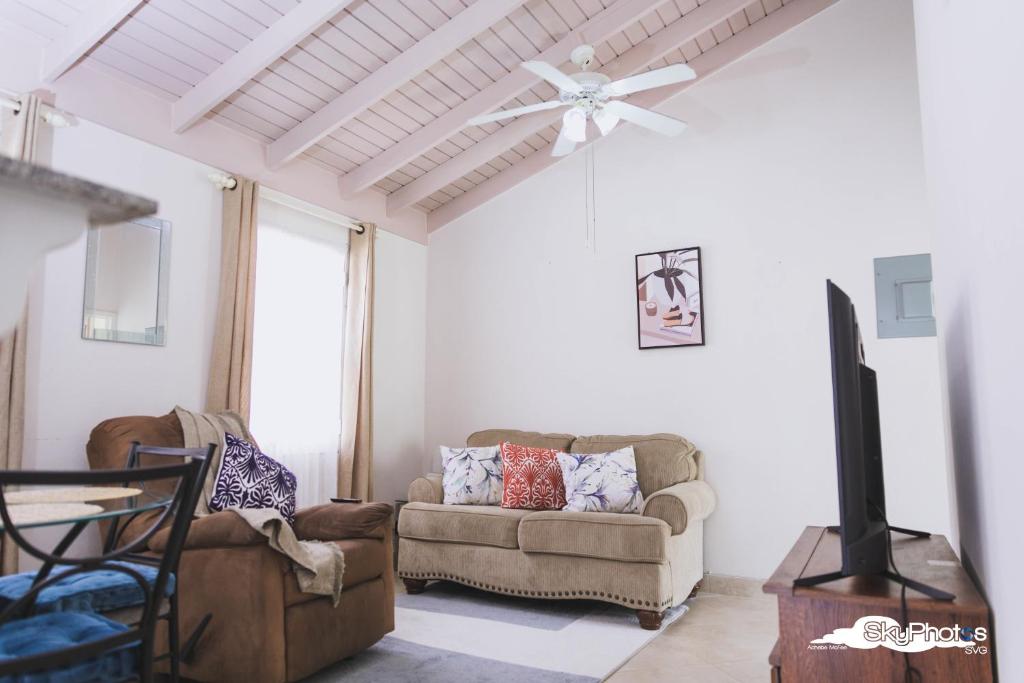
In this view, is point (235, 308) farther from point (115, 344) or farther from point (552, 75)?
point (552, 75)

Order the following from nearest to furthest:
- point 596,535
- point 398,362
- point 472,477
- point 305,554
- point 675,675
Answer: point 305,554 → point 675,675 → point 596,535 → point 472,477 → point 398,362

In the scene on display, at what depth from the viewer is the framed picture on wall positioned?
4.37 meters

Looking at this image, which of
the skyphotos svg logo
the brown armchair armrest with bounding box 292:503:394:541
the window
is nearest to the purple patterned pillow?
the brown armchair armrest with bounding box 292:503:394:541

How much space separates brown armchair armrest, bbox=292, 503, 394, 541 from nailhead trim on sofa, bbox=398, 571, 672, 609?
1011mm

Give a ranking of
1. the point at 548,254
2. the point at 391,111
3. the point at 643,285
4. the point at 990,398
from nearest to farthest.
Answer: the point at 990,398 → the point at 391,111 → the point at 643,285 → the point at 548,254

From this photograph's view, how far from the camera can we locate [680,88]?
15.0 feet

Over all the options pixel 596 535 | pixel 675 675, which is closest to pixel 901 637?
pixel 675 675

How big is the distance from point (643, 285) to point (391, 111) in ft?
6.13

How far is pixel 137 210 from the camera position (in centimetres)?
59

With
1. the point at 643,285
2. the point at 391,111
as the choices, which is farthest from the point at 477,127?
the point at 643,285

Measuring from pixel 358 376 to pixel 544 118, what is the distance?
200 cm

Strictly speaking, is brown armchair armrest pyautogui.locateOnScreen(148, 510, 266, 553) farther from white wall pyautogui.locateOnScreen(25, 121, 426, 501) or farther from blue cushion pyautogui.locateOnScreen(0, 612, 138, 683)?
white wall pyautogui.locateOnScreen(25, 121, 426, 501)

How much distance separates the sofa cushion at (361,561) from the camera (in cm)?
285

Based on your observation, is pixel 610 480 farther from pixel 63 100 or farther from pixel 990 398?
pixel 63 100
